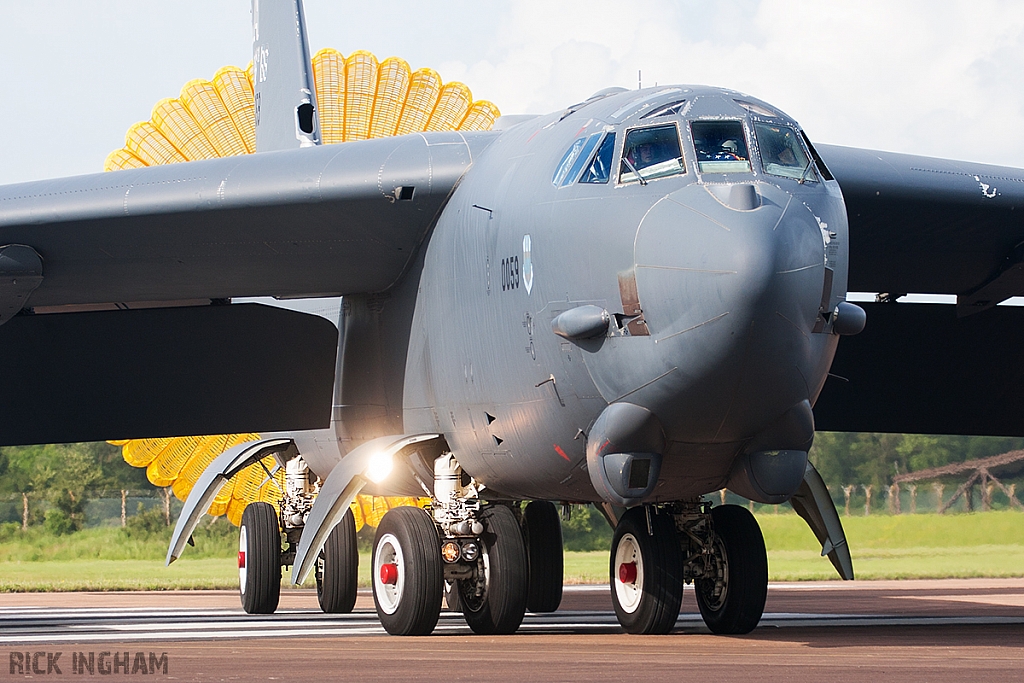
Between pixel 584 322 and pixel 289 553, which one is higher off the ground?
pixel 584 322

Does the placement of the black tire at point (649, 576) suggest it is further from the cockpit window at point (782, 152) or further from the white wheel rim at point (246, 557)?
the white wheel rim at point (246, 557)

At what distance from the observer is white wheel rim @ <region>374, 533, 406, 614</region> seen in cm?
1172

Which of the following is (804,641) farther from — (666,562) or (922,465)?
(922,465)

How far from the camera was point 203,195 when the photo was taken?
42.1 ft

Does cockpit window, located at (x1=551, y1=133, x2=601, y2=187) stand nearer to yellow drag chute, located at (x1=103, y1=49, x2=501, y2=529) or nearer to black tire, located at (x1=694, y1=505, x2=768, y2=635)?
black tire, located at (x1=694, y1=505, x2=768, y2=635)

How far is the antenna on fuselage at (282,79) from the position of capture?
18062 millimetres

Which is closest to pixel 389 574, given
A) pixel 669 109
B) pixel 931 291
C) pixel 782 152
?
pixel 669 109

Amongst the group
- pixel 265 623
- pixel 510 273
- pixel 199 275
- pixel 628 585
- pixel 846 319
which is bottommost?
pixel 265 623

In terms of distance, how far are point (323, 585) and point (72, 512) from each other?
59.2ft

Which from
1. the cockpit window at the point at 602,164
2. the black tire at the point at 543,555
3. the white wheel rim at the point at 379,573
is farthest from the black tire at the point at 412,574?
the black tire at the point at 543,555

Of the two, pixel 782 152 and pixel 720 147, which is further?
pixel 782 152

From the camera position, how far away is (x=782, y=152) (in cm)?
993

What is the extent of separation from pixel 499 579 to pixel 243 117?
16.6m

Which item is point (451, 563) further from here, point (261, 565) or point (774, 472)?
point (261, 565)
